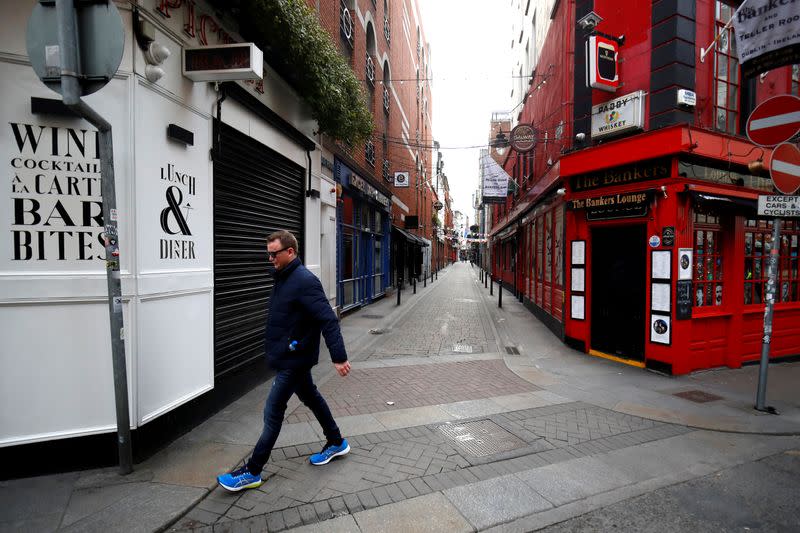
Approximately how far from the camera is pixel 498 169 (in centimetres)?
1686

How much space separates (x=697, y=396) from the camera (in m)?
6.00

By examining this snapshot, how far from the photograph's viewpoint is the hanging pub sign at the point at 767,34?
5117mm

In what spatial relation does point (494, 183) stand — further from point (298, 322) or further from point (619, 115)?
point (298, 322)

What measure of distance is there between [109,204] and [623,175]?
764cm

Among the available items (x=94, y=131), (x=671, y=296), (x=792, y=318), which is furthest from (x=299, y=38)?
(x=792, y=318)

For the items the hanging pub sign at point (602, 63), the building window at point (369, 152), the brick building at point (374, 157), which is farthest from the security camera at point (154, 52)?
the building window at point (369, 152)

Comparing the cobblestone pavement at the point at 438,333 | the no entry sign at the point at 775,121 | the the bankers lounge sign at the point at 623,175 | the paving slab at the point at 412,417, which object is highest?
the no entry sign at the point at 775,121

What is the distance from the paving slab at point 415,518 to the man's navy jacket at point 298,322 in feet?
3.74

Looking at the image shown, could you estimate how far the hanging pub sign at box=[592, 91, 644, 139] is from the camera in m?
7.19

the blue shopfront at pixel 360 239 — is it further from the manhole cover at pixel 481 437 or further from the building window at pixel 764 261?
the building window at pixel 764 261

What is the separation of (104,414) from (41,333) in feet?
2.75

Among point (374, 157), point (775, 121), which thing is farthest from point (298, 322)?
point (374, 157)

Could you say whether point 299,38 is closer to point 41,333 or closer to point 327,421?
point 41,333

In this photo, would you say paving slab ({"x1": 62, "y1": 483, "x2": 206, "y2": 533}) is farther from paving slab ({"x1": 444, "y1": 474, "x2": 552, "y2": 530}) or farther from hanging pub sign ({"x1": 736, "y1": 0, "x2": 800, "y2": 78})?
hanging pub sign ({"x1": 736, "y1": 0, "x2": 800, "y2": 78})
